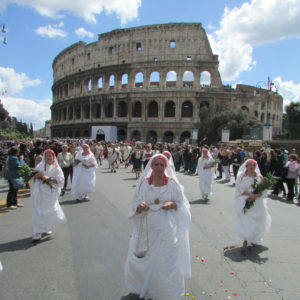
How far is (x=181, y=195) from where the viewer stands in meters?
3.33

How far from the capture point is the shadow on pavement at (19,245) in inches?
181

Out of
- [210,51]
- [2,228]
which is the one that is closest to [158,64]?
[210,51]

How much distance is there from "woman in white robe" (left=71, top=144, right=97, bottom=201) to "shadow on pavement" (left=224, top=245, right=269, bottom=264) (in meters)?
5.03

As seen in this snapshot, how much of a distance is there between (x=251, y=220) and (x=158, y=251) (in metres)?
2.43

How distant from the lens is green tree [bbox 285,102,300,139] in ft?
139

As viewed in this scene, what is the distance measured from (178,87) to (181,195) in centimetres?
3885

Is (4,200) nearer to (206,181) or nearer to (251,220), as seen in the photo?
(206,181)

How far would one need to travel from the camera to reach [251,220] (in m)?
4.77

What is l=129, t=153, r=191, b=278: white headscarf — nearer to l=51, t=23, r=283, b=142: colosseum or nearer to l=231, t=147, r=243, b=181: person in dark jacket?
l=231, t=147, r=243, b=181: person in dark jacket

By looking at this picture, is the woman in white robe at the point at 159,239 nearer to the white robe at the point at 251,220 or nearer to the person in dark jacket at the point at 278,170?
the white robe at the point at 251,220

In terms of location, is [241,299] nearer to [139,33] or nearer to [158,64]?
[158,64]

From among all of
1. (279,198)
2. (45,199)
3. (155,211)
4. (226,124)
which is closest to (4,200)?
(45,199)


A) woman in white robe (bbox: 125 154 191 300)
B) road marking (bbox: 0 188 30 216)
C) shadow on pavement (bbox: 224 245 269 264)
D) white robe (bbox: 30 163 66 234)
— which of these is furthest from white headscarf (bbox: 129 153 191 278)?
road marking (bbox: 0 188 30 216)

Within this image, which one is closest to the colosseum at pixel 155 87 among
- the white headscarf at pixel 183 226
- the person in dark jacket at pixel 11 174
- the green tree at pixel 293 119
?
the green tree at pixel 293 119
